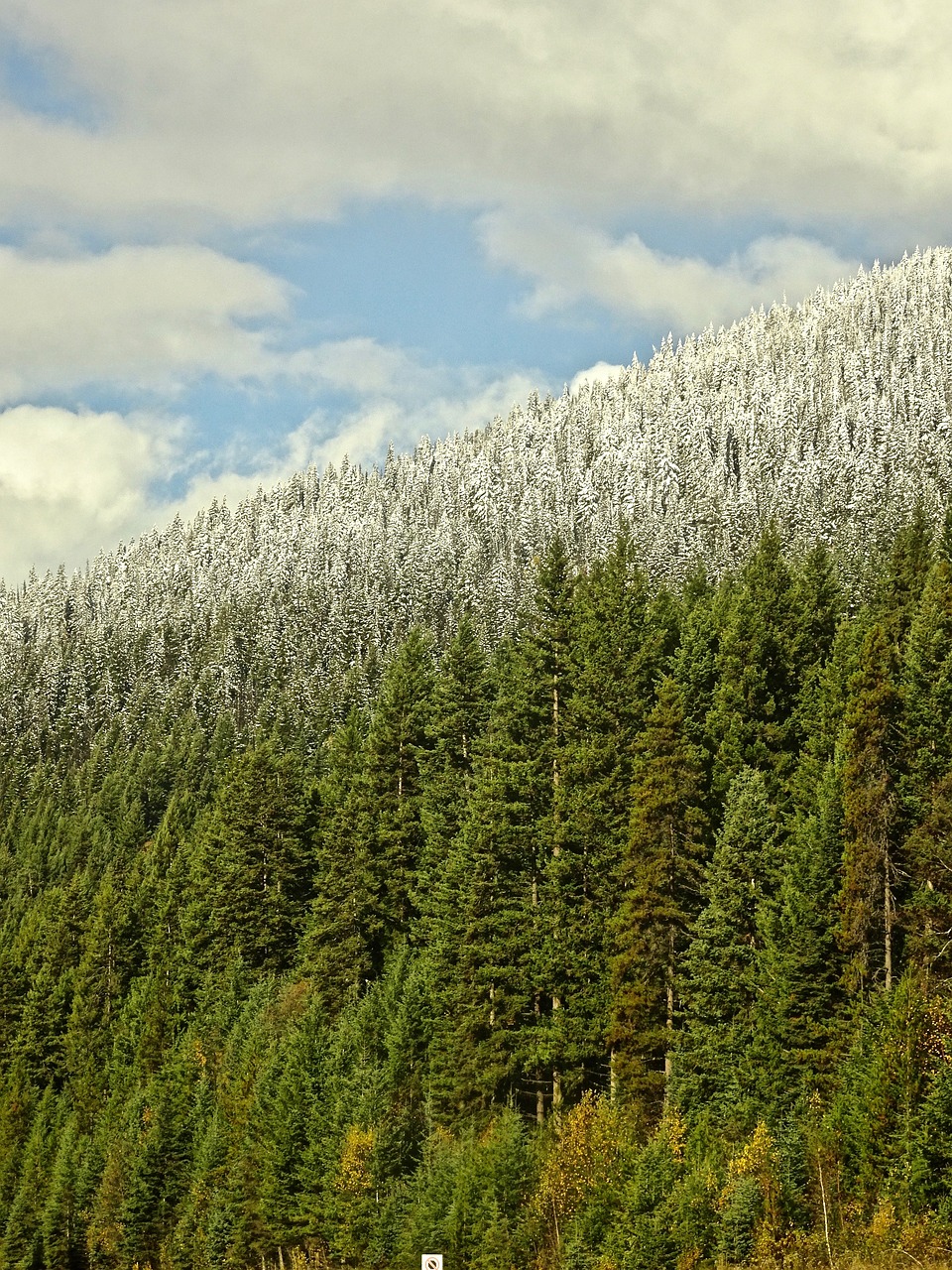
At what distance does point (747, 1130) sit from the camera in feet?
112

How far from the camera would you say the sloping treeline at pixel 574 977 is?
105 feet

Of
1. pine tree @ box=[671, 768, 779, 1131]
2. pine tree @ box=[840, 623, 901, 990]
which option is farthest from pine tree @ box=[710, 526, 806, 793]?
pine tree @ box=[840, 623, 901, 990]

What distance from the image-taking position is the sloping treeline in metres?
32.1

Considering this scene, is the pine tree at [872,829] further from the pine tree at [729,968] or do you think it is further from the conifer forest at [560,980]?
the pine tree at [729,968]

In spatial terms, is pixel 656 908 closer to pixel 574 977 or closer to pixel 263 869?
pixel 574 977

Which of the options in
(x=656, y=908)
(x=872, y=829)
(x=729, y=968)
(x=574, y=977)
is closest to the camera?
(x=872, y=829)

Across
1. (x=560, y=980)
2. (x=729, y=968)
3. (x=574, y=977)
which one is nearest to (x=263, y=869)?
(x=560, y=980)

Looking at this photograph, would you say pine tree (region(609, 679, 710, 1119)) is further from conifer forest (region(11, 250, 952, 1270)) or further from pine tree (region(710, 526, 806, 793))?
pine tree (region(710, 526, 806, 793))

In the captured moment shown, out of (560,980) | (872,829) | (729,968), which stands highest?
(872,829)

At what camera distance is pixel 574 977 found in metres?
41.4

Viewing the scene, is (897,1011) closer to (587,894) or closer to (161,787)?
(587,894)

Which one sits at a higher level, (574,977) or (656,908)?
(656,908)

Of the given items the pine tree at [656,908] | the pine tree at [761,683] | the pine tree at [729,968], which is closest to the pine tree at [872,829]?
the pine tree at [729,968]

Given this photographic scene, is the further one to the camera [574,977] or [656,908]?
[574,977]
